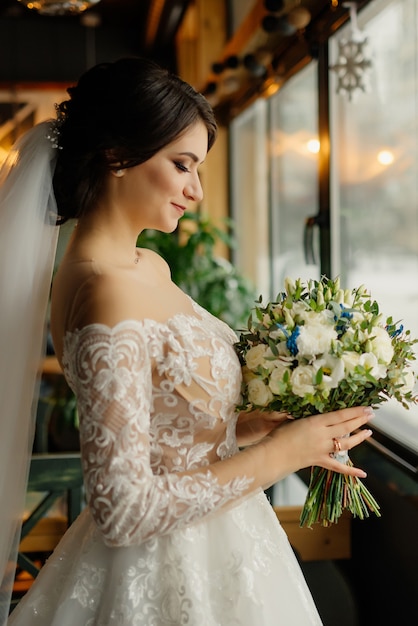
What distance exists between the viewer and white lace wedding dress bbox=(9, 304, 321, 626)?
1.23 meters

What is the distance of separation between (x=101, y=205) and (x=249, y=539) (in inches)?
27.5

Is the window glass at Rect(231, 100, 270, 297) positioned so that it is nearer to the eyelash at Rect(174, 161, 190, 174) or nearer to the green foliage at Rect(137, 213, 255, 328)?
the green foliage at Rect(137, 213, 255, 328)

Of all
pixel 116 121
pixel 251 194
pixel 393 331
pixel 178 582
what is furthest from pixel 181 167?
pixel 251 194

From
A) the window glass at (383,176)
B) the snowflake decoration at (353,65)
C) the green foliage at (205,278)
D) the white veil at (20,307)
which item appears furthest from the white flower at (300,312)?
the green foliage at (205,278)

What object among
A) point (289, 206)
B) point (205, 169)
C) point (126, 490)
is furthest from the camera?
point (205, 169)

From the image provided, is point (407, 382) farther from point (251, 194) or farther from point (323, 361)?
point (251, 194)

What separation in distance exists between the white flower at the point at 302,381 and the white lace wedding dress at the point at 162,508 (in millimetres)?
142

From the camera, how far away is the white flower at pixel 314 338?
4.58 ft

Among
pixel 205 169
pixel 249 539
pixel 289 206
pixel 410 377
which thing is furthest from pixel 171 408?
pixel 205 169

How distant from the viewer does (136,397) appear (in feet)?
4.08

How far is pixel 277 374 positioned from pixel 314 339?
0.09 meters

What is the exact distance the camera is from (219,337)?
151cm

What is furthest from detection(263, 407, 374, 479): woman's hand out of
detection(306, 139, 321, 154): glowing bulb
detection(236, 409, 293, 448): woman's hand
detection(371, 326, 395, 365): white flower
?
detection(306, 139, 321, 154): glowing bulb

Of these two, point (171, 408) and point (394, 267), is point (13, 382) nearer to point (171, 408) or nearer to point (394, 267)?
point (171, 408)
